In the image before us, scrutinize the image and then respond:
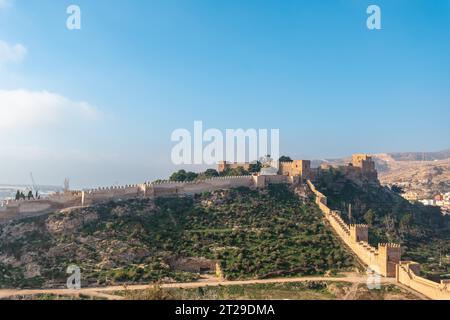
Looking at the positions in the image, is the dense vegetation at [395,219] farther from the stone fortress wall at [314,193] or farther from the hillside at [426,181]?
the hillside at [426,181]

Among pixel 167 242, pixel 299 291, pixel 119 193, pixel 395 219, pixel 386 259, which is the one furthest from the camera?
pixel 395 219

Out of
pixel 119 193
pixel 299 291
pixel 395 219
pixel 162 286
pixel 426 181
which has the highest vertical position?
pixel 119 193

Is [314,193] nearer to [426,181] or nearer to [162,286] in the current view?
[162,286]

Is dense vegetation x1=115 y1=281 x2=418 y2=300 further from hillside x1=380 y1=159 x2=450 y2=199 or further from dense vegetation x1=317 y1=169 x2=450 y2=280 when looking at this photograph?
hillside x1=380 y1=159 x2=450 y2=199

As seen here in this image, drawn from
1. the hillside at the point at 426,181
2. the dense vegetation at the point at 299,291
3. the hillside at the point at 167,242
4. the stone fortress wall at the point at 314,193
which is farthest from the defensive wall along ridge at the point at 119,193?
the hillside at the point at 426,181

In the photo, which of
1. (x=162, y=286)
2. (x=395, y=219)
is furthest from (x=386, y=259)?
(x=162, y=286)
